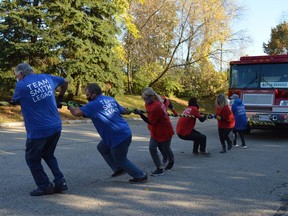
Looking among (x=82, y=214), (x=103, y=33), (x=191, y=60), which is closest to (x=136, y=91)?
(x=191, y=60)

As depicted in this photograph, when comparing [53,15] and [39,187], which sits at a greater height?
[53,15]

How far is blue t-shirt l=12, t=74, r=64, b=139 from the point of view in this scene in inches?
187

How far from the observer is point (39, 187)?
500 centimetres

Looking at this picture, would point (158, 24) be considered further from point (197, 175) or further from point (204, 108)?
point (197, 175)

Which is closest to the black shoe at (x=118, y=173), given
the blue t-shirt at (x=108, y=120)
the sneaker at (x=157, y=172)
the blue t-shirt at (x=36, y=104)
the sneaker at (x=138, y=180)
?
the sneaker at (x=138, y=180)

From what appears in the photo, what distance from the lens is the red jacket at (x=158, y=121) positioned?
632 cm

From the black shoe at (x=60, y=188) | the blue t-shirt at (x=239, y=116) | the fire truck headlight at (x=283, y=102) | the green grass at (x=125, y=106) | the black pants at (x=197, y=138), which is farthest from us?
the green grass at (x=125, y=106)

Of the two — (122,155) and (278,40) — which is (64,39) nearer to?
(122,155)

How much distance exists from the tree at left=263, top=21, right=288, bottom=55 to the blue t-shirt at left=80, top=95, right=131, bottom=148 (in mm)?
46619

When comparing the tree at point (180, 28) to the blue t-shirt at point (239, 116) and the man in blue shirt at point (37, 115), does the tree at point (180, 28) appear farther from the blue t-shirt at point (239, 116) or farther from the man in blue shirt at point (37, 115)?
the man in blue shirt at point (37, 115)

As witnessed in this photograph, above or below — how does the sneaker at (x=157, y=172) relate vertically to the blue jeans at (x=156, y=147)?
below

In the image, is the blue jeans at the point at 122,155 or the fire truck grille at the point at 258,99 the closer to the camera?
the blue jeans at the point at 122,155

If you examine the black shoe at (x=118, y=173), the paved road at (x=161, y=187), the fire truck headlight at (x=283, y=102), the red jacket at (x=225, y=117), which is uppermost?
the fire truck headlight at (x=283, y=102)

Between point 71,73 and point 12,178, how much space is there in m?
12.7
